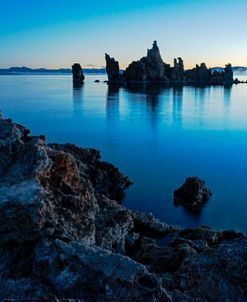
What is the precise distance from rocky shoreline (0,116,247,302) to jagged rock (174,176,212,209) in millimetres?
10776

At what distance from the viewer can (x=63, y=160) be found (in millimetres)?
8594

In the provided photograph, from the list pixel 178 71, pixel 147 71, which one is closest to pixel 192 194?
pixel 147 71

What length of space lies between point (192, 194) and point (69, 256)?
15942 millimetres

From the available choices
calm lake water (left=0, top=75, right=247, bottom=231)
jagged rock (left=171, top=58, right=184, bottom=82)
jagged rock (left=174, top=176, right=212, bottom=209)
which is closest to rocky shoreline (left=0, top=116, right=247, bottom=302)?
jagged rock (left=174, top=176, right=212, bottom=209)

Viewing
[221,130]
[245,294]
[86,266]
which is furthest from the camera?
[221,130]

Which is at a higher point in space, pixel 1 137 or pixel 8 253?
pixel 1 137

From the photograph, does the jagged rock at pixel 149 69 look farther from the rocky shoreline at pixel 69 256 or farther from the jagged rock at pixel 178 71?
the rocky shoreline at pixel 69 256

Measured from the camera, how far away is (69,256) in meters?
5.36

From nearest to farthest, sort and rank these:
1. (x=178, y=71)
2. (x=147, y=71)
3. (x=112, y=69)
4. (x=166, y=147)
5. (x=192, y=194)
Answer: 1. (x=192, y=194)
2. (x=166, y=147)
3. (x=147, y=71)
4. (x=112, y=69)
5. (x=178, y=71)

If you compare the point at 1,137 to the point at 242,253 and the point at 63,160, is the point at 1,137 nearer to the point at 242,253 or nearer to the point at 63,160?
the point at 63,160

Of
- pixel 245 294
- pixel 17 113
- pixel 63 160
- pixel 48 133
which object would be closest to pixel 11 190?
pixel 63 160

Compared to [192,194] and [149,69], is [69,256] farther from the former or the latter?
[149,69]

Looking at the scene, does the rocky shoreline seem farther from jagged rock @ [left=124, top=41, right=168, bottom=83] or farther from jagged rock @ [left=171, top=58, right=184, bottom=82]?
jagged rock @ [left=171, top=58, right=184, bottom=82]

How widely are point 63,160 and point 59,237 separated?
277 centimetres
